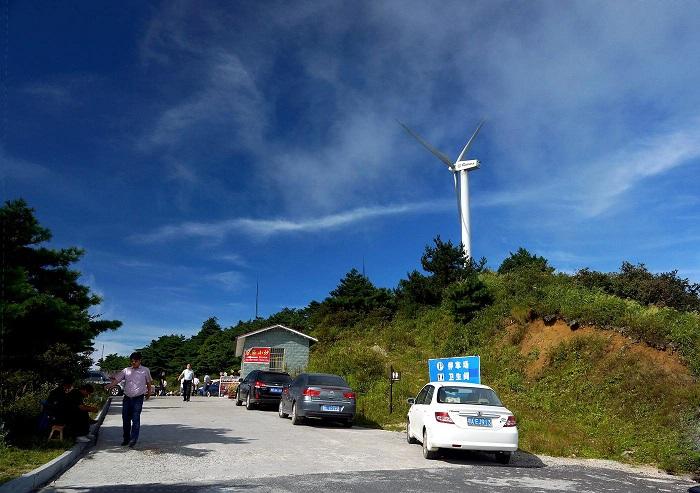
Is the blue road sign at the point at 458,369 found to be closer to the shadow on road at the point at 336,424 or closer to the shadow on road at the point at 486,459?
the shadow on road at the point at 336,424

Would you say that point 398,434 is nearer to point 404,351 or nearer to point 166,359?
point 404,351

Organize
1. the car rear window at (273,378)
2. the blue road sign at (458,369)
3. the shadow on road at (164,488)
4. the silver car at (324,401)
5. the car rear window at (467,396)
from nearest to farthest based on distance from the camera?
1. the shadow on road at (164,488)
2. the car rear window at (467,396)
3. the blue road sign at (458,369)
4. the silver car at (324,401)
5. the car rear window at (273,378)

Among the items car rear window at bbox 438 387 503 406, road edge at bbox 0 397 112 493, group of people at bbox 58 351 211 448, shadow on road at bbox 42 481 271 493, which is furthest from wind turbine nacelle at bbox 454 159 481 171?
shadow on road at bbox 42 481 271 493

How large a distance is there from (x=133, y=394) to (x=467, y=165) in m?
34.3

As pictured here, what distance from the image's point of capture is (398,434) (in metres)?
13.5

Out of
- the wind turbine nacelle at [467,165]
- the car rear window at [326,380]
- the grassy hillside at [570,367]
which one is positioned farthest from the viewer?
the wind turbine nacelle at [467,165]

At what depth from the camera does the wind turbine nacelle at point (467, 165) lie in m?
40.1

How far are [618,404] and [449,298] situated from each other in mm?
16250

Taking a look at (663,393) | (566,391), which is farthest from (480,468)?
(566,391)

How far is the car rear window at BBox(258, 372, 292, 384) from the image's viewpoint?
20828mm

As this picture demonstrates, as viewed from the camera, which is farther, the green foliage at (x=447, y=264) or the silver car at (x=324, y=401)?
the green foliage at (x=447, y=264)

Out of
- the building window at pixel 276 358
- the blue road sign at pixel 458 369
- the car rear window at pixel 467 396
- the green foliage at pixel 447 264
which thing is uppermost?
the green foliage at pixel 447 264

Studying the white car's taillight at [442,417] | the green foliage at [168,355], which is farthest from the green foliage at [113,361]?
the white car's taillight at [442,417]

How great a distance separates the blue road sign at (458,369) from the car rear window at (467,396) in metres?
3.89
